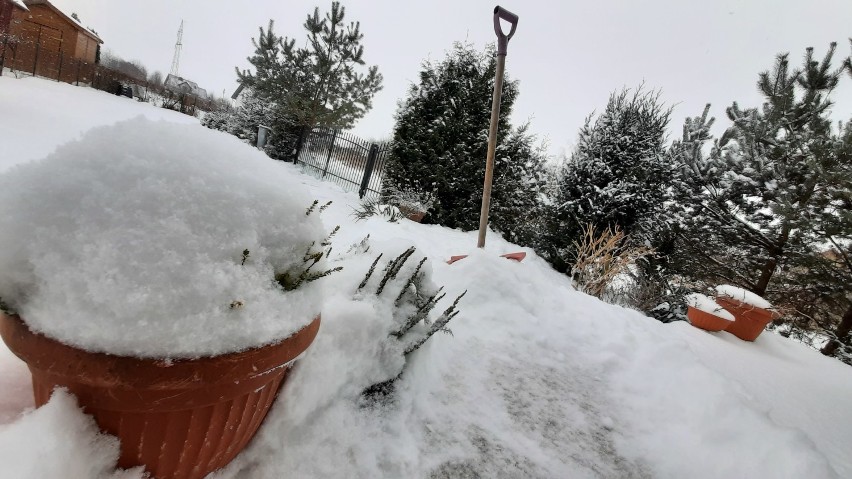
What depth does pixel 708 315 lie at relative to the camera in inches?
145

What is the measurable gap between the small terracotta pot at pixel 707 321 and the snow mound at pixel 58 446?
14.9 ft

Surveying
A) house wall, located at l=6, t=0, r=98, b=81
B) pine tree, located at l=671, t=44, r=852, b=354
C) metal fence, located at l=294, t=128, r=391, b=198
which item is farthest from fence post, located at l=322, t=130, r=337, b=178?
house wall, located at l=6, t=0, r=98, b=81

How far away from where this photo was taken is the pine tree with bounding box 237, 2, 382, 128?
11.7 m

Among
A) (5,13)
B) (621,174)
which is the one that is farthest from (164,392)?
(5,13)

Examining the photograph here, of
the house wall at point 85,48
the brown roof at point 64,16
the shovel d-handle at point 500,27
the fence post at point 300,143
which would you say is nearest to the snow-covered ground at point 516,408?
the shovel d-handle at point 500,27

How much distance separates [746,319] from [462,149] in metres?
5.76

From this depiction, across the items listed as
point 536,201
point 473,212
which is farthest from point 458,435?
point 536,201

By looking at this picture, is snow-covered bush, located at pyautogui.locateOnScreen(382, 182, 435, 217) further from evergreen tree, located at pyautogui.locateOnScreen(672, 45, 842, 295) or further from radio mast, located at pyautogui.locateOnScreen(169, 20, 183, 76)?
radio mast, located at pyautogui.locateOnScreen(169, 20, 183, 76)

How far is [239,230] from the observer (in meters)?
0.90

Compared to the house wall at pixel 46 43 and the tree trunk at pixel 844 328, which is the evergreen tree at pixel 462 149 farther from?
the house wall at pixel 46 43

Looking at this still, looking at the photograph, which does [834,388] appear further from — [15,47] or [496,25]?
[15,47]

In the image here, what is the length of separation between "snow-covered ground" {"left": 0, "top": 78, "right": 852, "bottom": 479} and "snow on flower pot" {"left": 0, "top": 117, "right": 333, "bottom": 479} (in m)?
0.13

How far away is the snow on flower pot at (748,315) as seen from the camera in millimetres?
3662

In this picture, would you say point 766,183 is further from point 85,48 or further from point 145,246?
point 85,48
